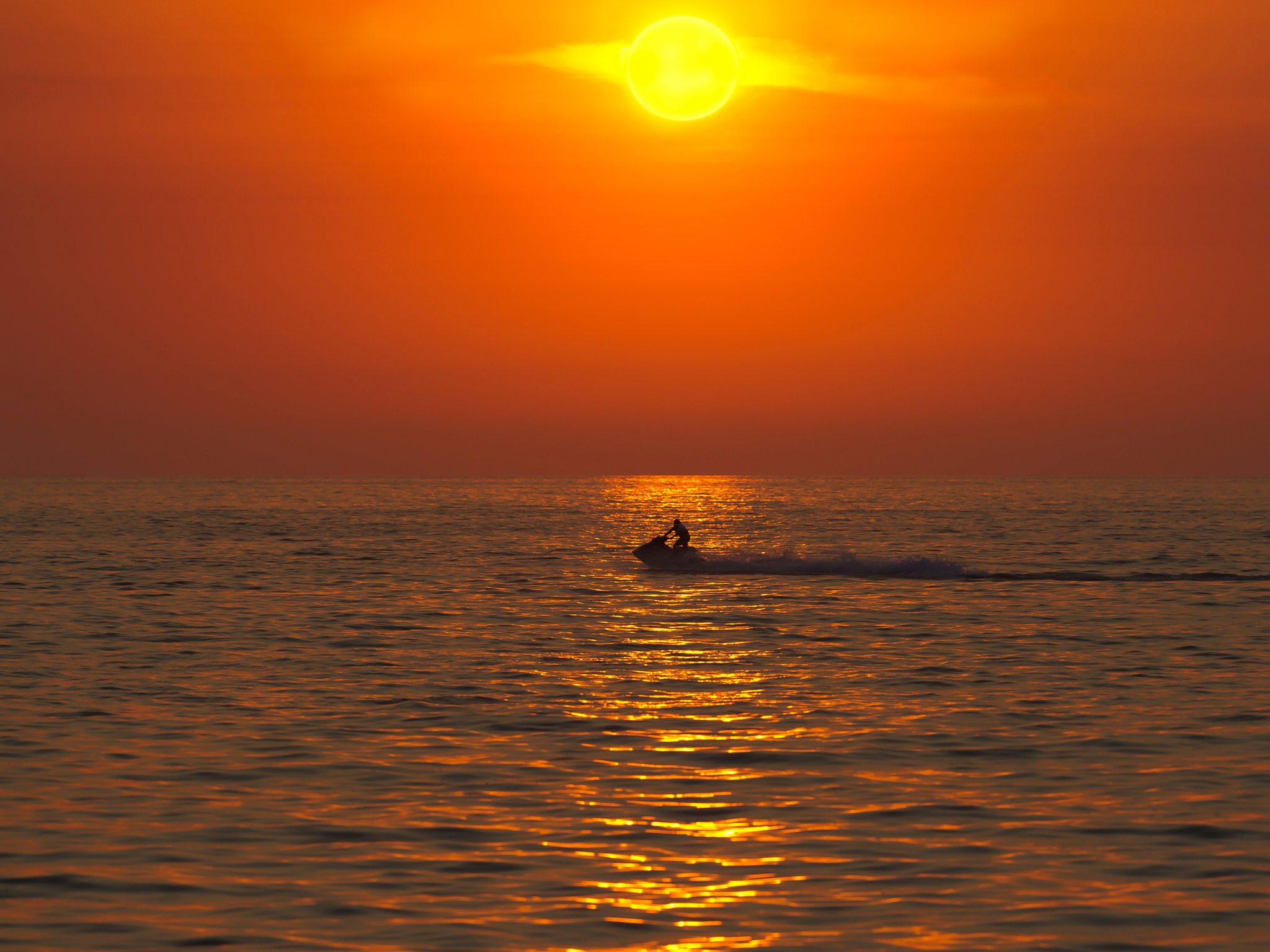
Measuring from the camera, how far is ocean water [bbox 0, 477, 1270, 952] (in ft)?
39.4

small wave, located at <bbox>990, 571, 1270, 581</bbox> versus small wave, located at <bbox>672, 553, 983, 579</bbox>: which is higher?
small wave, located at <bbox>672, 553, 983, 579</bbox>

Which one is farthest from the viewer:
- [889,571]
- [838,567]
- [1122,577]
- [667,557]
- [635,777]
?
[667,557]

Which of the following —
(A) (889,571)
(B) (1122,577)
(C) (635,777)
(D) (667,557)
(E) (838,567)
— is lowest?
(C) (635,777)

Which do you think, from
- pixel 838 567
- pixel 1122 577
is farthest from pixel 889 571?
pixel 1122 577

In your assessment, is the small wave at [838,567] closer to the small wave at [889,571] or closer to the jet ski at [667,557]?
the small wave at [889,571]

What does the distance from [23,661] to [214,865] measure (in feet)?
59.5

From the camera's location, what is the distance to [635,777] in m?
17.7

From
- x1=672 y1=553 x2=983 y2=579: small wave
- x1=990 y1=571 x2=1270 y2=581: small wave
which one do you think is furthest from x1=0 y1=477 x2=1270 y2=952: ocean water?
x1=672 y1=553 x2=983 y2=579: small wave

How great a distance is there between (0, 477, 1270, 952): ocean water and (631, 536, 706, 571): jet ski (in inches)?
736

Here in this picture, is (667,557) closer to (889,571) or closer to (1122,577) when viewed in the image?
(889,571)

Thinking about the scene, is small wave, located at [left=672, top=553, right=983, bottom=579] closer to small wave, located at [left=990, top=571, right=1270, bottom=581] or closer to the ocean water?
small wave, located at [left=990, top=571, right=1270, bottom=581]

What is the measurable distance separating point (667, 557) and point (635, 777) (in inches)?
1807

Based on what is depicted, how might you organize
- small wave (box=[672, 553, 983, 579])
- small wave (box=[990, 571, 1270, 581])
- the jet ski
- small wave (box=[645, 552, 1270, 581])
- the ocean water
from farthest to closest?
the jet ski → small wave (box=[672, 553, 983, 579]) → small wave (box=[645, 552, 1270, 581]) → small wave (box=[990, 571, 1270, 581]) → the ocean water

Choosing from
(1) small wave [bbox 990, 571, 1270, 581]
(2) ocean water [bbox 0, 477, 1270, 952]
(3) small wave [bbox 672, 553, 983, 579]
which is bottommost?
(2) ocean water [bbox 0, 477, 1270, 952]
